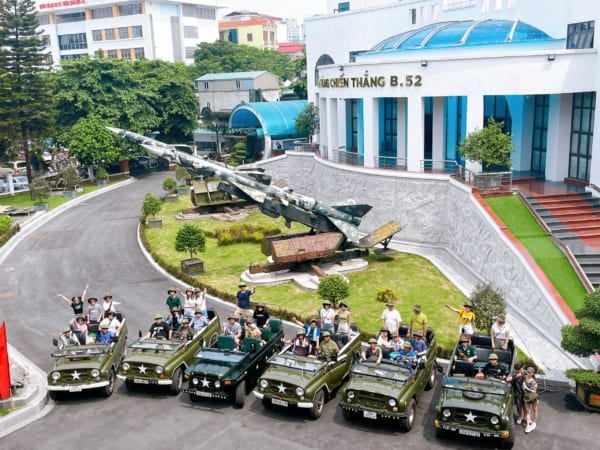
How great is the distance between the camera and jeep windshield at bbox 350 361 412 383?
612 inches

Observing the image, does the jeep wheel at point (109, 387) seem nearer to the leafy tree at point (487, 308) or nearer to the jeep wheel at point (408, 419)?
the jeep wheel at point (408, 419)

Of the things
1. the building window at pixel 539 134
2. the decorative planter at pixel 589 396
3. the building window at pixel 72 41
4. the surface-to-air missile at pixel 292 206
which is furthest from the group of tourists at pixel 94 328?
the building window at pixel 72 41

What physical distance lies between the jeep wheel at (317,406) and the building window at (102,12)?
9452 cm

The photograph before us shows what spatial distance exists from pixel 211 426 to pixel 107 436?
2.49 metres

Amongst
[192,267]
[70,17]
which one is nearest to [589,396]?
[192,267]

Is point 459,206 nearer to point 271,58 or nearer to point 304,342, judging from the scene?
point 304,342

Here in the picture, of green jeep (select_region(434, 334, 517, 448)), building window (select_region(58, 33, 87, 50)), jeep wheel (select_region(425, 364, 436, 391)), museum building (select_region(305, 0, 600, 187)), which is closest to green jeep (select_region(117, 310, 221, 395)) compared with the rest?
jeep wheel (select_region(425, 364, 436, 391))

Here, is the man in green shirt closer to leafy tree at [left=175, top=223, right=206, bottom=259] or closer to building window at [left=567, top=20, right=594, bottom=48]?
leafy tree at [left=175, top=223, right=206, bottom=259]

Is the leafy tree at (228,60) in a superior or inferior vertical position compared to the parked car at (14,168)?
superior

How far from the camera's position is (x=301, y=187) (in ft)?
150

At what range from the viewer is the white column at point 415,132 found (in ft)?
104

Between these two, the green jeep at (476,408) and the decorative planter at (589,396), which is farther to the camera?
the decorative planter at (589,396)

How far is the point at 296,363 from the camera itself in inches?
645

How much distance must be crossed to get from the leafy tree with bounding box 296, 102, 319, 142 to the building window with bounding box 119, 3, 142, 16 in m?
57.2
